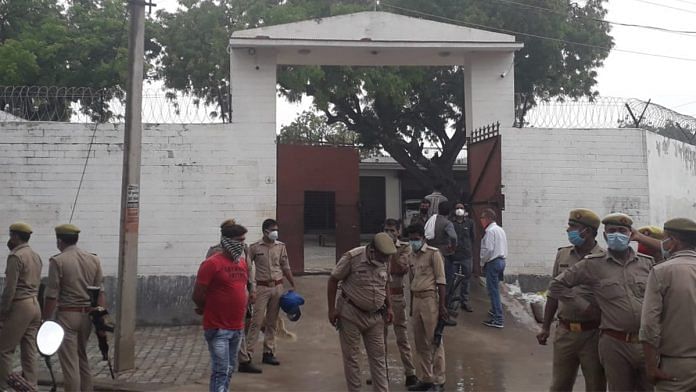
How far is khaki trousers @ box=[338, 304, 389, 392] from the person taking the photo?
202 inches

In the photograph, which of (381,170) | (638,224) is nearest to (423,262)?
(638,224)

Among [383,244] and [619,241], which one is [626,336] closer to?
[619,241]

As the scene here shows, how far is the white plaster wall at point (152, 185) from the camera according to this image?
902 centimetres

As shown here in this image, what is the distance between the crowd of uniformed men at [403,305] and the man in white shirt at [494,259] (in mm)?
2017

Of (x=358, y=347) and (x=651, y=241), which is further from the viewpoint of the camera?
(x=651, y=241)

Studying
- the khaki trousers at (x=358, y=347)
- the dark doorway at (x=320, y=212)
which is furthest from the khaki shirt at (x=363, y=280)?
the dark doorway at (x=320, y=212)

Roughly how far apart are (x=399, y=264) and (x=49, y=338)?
3.37 meters

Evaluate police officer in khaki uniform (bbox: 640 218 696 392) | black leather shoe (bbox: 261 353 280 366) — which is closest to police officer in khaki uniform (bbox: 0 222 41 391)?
black leather shoe (bbox: 261 353 280 366)

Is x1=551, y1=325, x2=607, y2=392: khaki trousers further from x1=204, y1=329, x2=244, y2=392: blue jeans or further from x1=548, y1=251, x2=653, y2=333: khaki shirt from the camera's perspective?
x1=204, y1=329, x2=244, y2=392: blue jeans

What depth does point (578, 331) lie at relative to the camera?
4723mm

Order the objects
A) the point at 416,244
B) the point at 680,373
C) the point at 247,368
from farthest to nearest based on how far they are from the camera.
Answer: the point at 247,368, the point at 416,244, the point at 680,373

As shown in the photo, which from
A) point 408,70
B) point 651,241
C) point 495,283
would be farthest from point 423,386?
point 408,70

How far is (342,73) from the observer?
639 inches

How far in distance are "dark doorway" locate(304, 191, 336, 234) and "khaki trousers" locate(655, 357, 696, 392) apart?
7.35 metres
